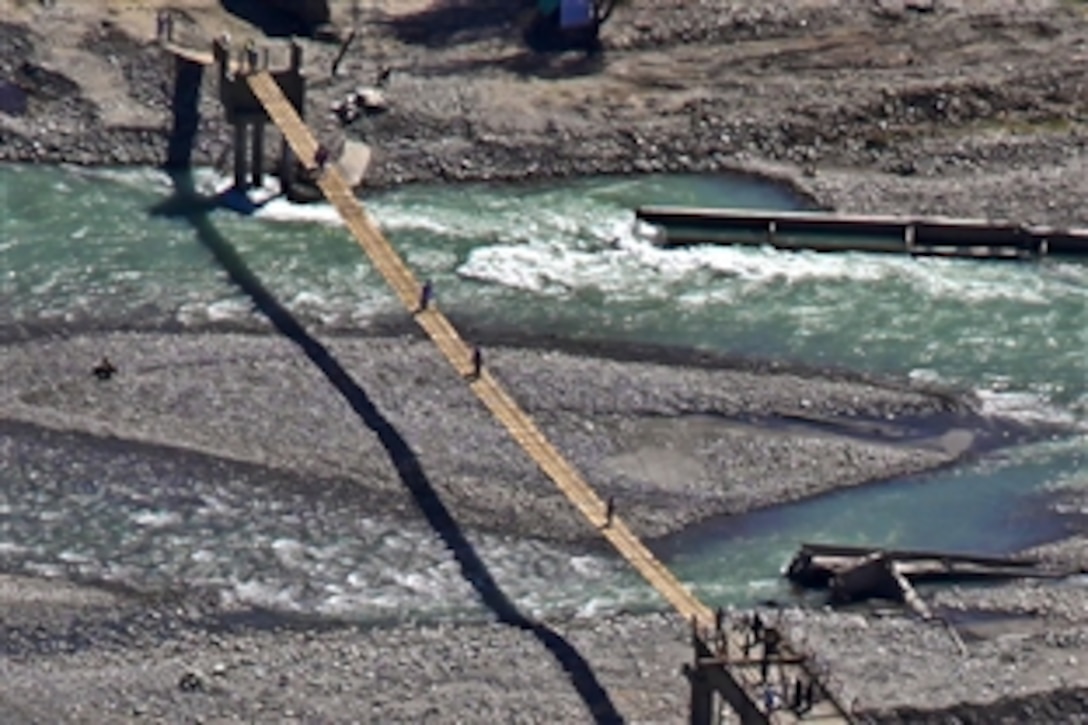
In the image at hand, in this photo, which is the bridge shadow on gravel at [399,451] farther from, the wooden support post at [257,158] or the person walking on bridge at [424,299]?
the person walking on bridge at [424,299]

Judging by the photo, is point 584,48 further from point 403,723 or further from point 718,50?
point 403,723

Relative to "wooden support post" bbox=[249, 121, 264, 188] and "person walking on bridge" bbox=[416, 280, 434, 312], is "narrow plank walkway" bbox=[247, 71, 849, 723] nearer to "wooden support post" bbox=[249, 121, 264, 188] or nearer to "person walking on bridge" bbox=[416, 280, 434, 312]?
"person walking on bridge" bbox=[416, 280, 434, 312]

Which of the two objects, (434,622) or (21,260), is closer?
(434,622)

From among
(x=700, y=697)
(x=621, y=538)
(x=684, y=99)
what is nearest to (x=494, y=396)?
(x=621, y=538)

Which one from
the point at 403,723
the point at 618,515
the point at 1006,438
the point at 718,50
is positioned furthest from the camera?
the point at 718,50

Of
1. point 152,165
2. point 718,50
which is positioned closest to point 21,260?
point 152,165

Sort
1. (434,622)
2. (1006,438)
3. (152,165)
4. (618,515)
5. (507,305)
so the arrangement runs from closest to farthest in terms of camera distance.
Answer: (434,622) → (618,515) → (1006,438) → (507,305) → (152,165)
